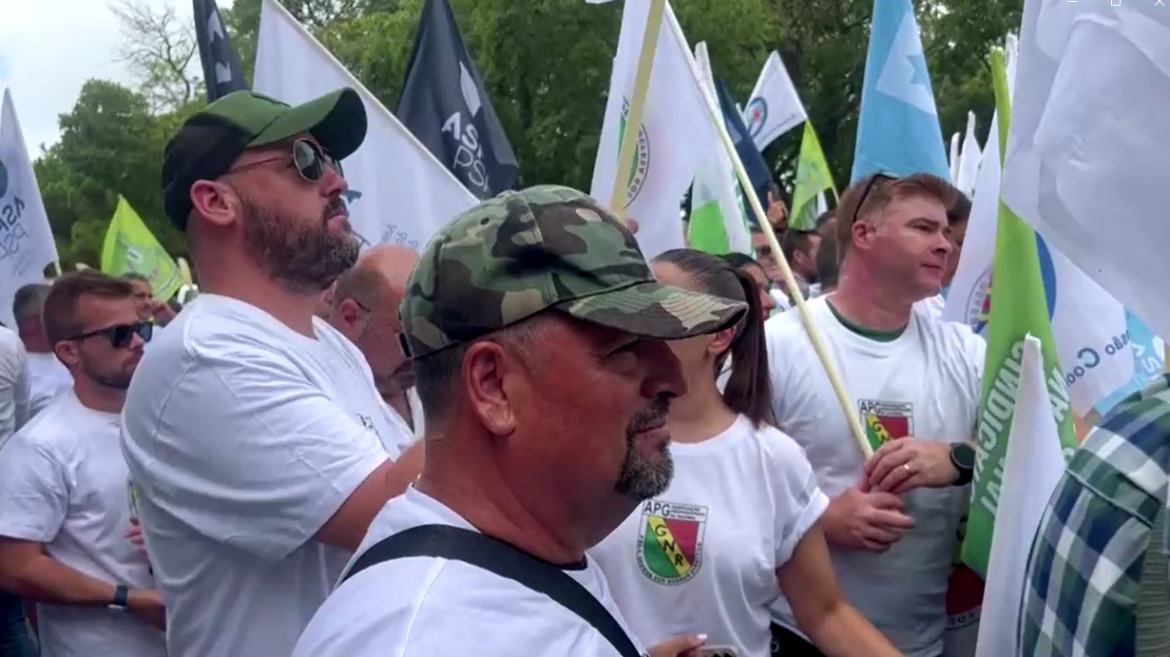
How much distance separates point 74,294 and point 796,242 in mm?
5323

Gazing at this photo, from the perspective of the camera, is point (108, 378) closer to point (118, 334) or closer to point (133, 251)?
point (118, 334)

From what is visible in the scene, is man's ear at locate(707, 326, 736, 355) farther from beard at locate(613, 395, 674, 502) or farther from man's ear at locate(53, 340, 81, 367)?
man's ear at locate(53, 340, 81, 367)

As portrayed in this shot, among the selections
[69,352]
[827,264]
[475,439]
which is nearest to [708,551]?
[475,439]

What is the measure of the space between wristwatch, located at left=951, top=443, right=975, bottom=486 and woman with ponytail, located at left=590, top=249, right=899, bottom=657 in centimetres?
64

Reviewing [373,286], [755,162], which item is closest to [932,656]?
[373,286]

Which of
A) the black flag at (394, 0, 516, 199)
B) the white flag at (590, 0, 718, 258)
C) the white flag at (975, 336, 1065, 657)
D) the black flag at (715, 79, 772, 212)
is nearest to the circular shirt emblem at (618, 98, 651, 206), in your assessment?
the white flag at (590, 0, 718, 258)

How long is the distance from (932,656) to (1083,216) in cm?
255

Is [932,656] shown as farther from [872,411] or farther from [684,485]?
[684,485]

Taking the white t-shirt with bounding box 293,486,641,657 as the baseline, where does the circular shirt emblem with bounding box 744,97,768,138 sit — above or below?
above

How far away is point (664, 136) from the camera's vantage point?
5.37 meters

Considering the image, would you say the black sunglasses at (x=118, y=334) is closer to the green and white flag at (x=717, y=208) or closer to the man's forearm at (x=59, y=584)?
the man's forearm at (x=59, y=584)

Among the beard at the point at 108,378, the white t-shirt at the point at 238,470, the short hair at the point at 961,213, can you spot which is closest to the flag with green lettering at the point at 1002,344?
the white t-shirt at the point at 238,470

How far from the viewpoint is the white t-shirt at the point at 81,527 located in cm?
395

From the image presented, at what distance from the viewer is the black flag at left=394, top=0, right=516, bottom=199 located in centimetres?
550
